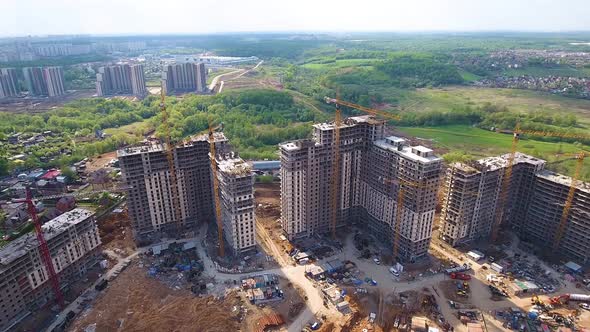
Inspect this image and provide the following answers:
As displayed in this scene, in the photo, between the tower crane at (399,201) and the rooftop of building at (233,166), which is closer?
the rooftop of building at (233,166)

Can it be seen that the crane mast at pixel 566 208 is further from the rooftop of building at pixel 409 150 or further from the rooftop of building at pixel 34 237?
the rooftop of building at pixel 34 237

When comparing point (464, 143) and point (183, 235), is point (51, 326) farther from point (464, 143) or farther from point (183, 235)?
point (464, 143)

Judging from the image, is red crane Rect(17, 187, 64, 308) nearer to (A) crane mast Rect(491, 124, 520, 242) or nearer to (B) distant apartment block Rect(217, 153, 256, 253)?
(B) distant apartment block Rect(217, 153, 256, 253)

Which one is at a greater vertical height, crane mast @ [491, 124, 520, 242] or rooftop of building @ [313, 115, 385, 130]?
rooftop of building @ [313, 115, 385, 130]

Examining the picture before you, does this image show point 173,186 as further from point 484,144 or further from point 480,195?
point 484,144

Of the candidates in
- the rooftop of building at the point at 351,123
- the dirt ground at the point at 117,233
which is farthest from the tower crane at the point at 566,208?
the dirt ground at the point at 117,233

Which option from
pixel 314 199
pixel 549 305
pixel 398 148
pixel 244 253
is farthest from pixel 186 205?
pixel 549 305

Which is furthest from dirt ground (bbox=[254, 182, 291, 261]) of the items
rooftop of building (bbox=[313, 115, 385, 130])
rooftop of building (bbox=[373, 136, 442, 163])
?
rooftop of building (bbox=[373, 136, 442, 163])
